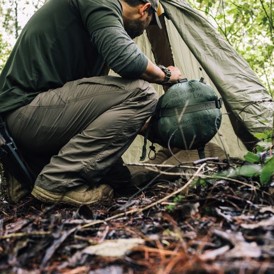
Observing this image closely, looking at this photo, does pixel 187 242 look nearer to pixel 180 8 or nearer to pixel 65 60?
pixel 65 60

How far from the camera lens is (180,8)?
128 inches

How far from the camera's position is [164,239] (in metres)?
1.03

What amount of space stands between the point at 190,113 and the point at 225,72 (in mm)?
883

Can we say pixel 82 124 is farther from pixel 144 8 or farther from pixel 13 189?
pixel 144 8

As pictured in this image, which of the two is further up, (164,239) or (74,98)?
(74,98)

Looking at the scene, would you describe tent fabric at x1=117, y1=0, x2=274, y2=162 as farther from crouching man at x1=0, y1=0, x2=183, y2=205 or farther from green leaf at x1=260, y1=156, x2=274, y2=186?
green leaf at x1=260, y1=156, x2=274, y2=186

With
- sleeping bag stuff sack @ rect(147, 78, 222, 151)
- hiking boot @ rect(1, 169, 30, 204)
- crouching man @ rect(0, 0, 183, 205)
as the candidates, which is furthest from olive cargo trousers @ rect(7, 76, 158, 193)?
hiking boot @ rect(1, 169, 30, 204)

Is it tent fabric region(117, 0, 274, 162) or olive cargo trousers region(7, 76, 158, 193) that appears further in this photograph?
tent fabric region(117, 0, 274, 162)

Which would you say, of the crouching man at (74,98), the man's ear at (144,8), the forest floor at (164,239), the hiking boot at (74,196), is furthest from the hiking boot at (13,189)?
the man's ear at (144,8)

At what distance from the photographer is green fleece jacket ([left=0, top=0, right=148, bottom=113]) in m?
2.23

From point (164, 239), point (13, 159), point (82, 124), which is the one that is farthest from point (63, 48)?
point (164, 239)

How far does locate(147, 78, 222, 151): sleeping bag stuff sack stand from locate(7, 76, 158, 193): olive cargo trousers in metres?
0.16

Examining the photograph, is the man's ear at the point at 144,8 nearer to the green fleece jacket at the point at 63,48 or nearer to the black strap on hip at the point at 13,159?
the green fleece jacket at the point at 63,48

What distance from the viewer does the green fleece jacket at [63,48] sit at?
7.31ft
